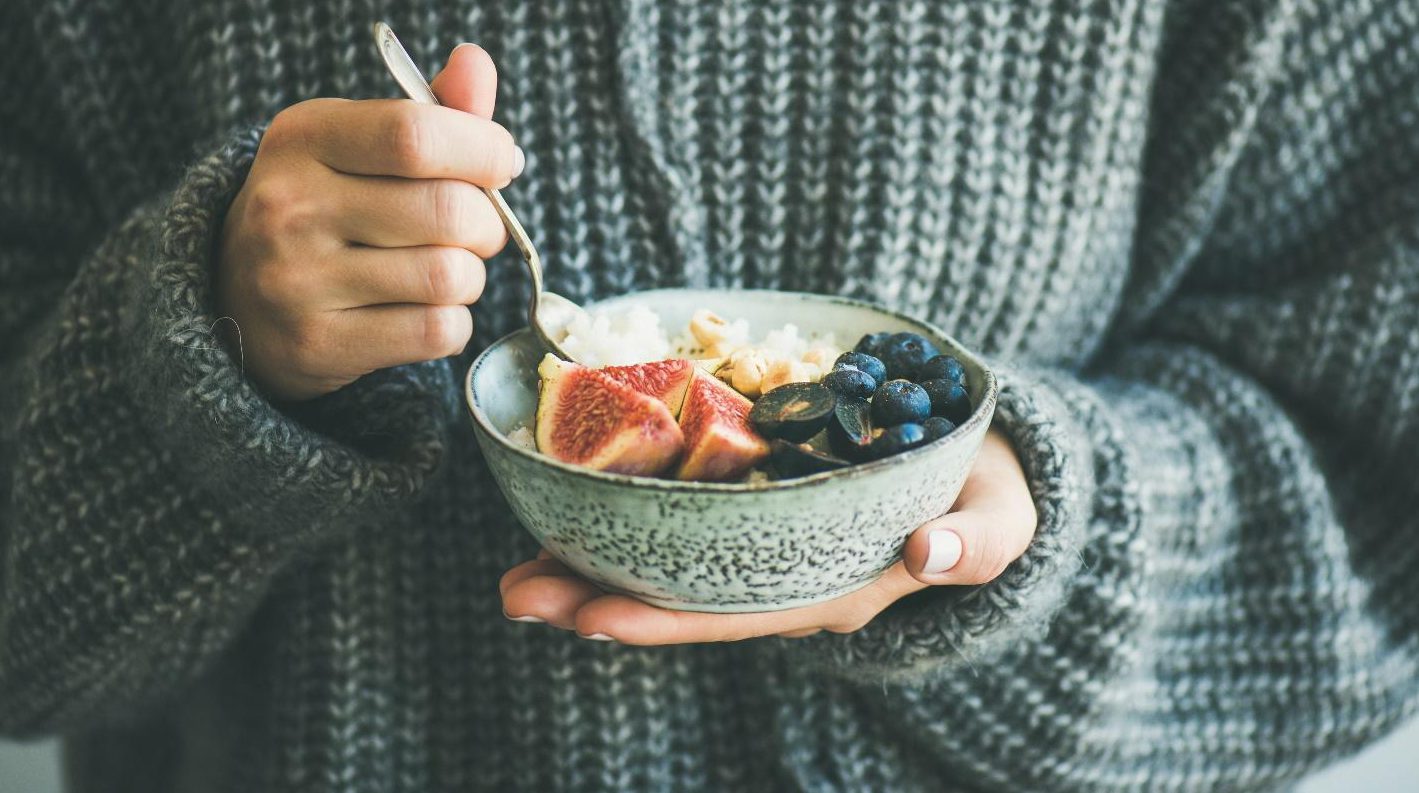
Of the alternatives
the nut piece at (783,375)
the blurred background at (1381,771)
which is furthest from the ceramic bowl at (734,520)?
the blurred background at (1381,771)

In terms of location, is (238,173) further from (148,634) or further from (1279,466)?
(1279,466)

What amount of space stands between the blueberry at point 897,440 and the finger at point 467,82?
0.30 meters

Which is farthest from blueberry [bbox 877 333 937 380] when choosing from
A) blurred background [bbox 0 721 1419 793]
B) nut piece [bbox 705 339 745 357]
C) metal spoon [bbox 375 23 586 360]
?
blurred background [bbox 0 721 1419 793]

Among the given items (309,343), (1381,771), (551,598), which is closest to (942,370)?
(551,598)

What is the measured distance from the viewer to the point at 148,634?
0.77 metres

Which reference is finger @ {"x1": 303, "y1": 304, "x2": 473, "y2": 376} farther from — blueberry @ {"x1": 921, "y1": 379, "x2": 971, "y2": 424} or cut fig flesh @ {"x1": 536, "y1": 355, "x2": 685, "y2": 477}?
blueberry @ {"x1": 921, "y1": 379, "x2": 971, "y2": 424}

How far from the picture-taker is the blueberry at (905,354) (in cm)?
62

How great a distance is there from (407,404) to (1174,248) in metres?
0.74

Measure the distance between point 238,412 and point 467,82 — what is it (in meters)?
0.26

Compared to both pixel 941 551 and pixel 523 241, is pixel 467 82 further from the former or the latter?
pixel 941 551

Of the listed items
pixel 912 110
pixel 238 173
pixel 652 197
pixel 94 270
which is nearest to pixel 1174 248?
pixel 912 110

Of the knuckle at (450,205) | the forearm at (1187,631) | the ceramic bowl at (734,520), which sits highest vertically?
the knuckle at (450,205)

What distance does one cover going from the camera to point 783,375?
62cm

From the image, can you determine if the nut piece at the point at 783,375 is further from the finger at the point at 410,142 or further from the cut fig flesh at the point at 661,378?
the finger at the point at 410,142
